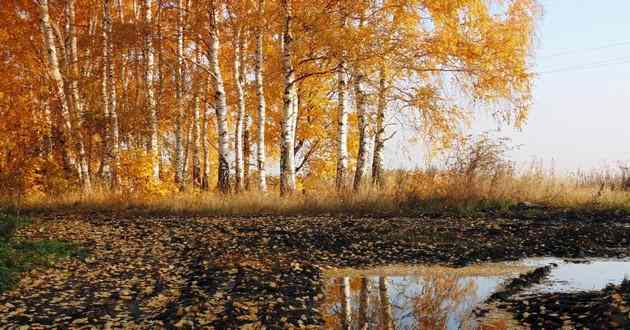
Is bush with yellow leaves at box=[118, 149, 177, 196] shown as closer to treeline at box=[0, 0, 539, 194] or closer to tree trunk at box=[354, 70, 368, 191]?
treeline at box=[0, 0, 539, 194]

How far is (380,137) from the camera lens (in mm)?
17047

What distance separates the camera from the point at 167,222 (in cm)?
1230

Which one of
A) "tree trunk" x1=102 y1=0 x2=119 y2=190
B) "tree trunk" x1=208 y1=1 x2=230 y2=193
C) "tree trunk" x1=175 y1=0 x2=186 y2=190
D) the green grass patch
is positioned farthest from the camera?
"tree trunk" x1=175 y1=0 x2=186 y2=190

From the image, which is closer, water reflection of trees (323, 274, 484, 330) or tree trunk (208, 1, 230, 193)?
water reflection of trees (323, 274, 484, 330)

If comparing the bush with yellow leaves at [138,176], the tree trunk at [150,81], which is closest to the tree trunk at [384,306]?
the bush with yellow leaves at [138,176]

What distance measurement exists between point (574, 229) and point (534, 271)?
13.7 feet

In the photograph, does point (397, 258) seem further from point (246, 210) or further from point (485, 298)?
point (246, 210)

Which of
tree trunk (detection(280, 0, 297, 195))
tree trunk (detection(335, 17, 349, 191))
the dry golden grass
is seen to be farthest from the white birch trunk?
tree trunk (detection(335, 17, 349, 191))

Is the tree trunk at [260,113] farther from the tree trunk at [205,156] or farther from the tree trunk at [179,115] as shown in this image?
the tree trunk at [205,156]

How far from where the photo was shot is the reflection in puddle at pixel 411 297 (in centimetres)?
528

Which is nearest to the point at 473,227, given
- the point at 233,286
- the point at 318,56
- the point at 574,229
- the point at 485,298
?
the point at 574,229

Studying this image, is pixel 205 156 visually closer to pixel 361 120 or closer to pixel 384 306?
pixel 361 120

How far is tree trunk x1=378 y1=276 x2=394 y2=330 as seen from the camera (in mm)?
5191

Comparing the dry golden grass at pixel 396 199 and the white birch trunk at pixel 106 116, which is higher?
the white birch trunk at pixel 106 116
